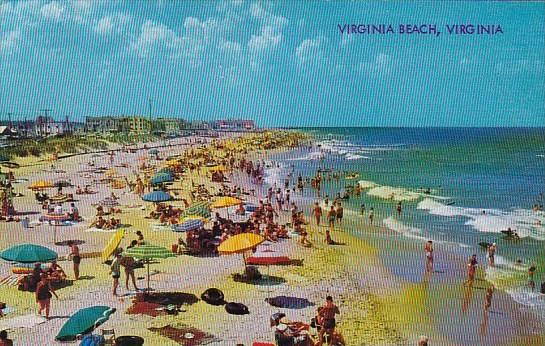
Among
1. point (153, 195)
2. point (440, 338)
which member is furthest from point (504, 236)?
point (153, 195)

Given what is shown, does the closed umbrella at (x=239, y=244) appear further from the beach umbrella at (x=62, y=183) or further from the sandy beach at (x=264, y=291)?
the beach umbrella at (x=62, y=183)

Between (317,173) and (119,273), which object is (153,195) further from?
(317,173)

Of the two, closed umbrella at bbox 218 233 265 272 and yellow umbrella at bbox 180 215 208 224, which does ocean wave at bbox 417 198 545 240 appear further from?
closed umbrella at bbox 218 233 265 272

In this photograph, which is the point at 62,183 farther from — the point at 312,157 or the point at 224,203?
the point at 312,157

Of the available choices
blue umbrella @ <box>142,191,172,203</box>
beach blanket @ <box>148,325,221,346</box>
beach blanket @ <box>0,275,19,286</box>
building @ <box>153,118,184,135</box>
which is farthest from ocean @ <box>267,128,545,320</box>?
building @ <box>153,118,184,135</box>

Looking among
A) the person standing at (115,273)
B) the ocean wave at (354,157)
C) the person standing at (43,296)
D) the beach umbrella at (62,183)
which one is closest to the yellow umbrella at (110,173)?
the beach umbrella at (62,183)

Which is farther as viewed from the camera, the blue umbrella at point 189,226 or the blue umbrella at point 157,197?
the blue umbrella at point 157,197
